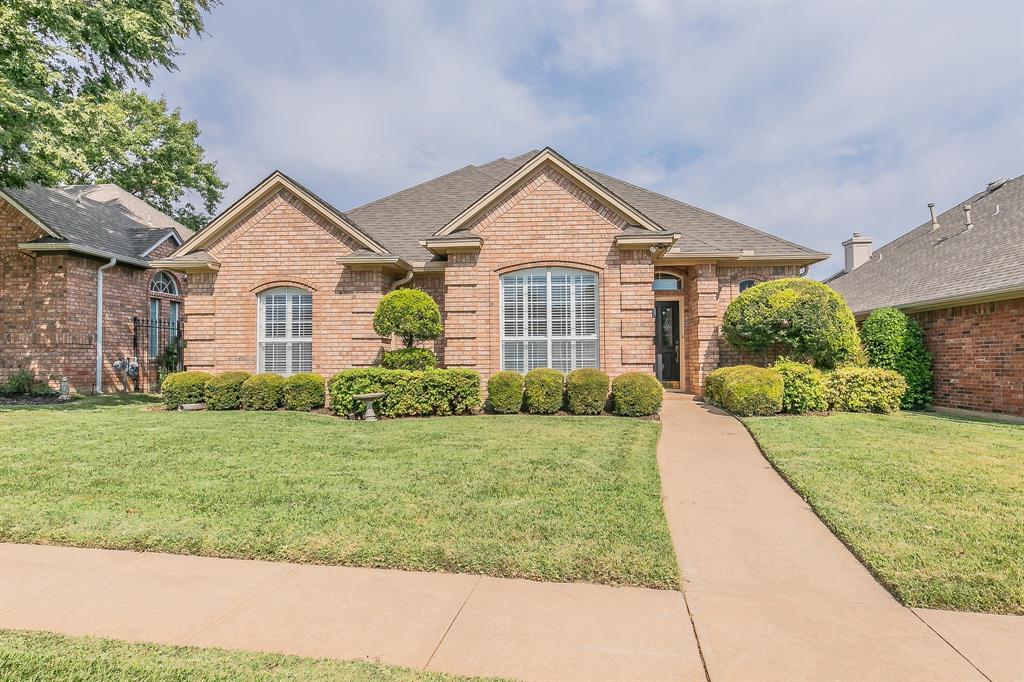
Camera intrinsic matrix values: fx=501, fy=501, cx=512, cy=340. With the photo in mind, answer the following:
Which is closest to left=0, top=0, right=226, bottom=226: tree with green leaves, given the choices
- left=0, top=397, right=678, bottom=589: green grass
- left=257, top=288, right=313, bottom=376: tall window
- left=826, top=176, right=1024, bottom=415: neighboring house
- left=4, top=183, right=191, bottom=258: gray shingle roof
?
left=4, top=183, right=191, bottom=258: gray shingle roof

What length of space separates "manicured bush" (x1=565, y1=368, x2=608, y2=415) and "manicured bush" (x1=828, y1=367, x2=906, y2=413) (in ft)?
15.8

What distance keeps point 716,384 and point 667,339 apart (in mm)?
3174

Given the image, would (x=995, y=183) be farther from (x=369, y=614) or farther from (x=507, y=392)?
(x=369, y=614)

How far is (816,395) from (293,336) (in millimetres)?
11707

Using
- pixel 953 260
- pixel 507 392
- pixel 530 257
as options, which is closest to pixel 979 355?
pixel 953 260

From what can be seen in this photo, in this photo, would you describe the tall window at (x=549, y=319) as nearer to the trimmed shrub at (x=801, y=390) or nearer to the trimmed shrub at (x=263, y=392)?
the trimmed shrub at (x=801, y=390)

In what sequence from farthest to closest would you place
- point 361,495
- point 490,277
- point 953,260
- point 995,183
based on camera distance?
1. point 995,183
2. point 953,260
3. point 490,277
4. point 361,495

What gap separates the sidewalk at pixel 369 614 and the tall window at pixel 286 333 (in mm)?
8632

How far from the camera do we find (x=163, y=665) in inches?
96.1

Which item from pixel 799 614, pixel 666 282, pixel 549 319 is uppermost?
pixel 666 282

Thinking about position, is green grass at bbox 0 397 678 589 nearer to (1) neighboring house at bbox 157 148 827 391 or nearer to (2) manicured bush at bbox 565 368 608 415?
(2) manicured bush at bbox 565 368 608 415

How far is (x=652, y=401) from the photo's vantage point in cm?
991

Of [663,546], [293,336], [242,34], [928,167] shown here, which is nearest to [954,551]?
[663,546]

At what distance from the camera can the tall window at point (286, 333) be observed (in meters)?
12.2
